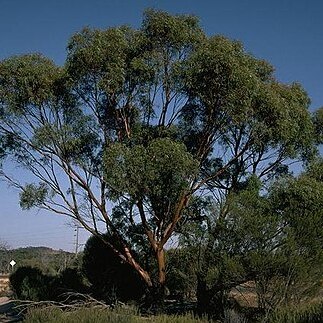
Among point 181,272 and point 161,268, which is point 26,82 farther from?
point 181,272


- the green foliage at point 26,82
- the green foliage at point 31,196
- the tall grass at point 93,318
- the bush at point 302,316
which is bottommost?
the bush at point 302,316

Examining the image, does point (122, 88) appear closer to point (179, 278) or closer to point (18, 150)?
point (18, 150)

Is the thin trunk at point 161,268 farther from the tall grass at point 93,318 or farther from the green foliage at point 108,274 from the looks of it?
the tall grass at point 93,318

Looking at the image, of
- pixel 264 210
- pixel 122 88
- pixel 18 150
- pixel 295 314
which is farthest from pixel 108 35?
pixel 295 314

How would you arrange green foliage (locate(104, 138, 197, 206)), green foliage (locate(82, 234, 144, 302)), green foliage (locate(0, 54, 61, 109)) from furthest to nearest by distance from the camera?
green foliage (locate(82, 234, 144, 302)), green foliage (locate(0, 54, 61, 109)), green foliage (locate(104, 138, 197, 206))

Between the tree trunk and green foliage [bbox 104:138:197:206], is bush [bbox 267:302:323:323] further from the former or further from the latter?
green foliage [bbox 104:138:197:206]

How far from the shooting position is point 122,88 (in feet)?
62.6

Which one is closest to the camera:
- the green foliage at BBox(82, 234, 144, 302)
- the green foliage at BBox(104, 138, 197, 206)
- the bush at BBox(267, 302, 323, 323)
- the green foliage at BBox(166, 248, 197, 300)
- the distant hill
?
the bush at BBox(267, 302, 323, 323)

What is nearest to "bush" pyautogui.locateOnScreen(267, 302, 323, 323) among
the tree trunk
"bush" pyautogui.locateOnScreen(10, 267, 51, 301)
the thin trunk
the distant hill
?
the tree trunk

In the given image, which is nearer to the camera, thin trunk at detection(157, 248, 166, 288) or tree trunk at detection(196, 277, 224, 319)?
tree trunk at detection(196, 277, 224, 319)

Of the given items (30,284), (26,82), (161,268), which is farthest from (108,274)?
(26,82)

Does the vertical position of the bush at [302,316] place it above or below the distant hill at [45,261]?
below

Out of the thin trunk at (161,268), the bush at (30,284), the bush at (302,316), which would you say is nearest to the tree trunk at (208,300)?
the thin trunk at (161,268)

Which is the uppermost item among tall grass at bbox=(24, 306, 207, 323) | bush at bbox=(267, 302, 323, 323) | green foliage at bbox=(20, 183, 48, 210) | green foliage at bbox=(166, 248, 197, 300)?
green foliage at bbox=(20, 183, 48, 210)
